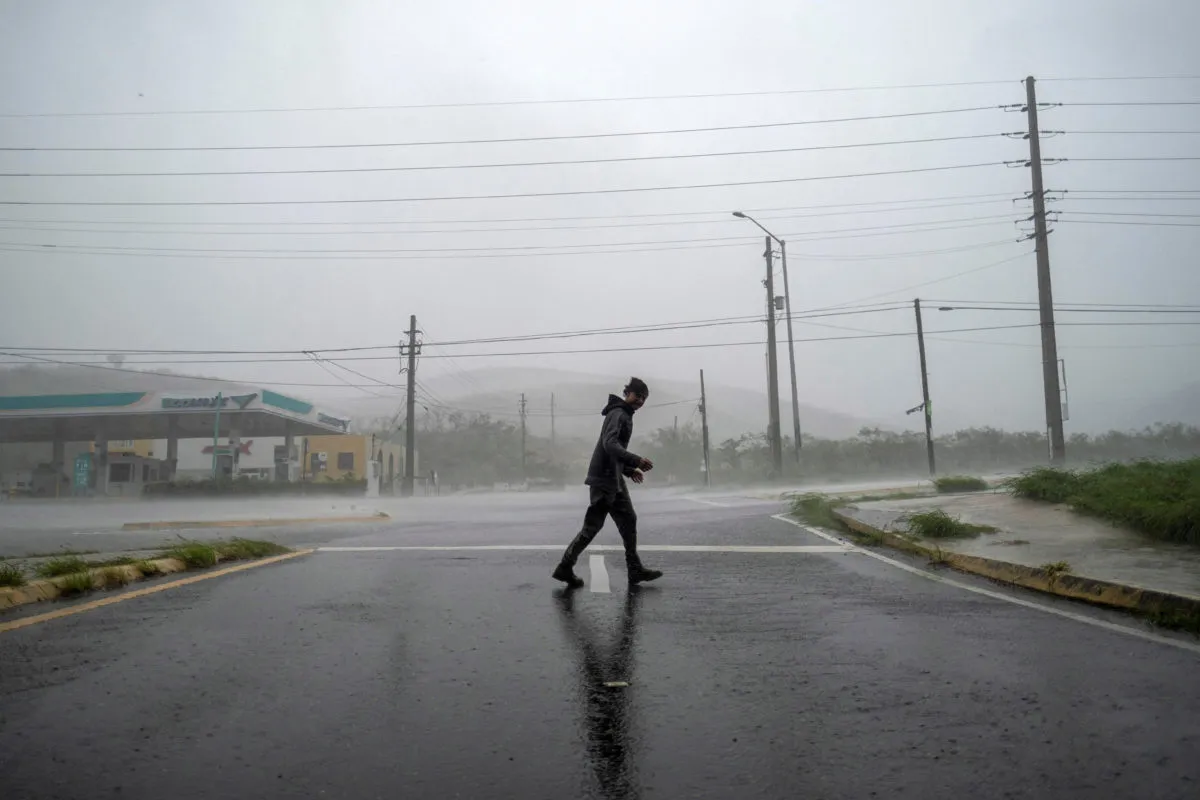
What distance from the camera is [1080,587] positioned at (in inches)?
238

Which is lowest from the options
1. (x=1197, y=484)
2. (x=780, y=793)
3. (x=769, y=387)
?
(x=780, y=793)

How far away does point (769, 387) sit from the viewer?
36.7 metres

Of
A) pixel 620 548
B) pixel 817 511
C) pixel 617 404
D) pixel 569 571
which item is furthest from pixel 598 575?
pixel 817 511

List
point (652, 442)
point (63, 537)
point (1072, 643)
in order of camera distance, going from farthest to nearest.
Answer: point (652, 442), point (63, 537), point (1072, 643)

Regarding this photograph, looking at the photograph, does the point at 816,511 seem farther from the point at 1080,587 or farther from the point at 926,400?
the point at 926,400

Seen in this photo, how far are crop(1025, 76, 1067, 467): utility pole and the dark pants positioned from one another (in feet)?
54.5

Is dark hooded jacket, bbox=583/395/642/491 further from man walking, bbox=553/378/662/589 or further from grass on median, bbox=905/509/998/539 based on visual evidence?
grass on median, bbox=905/509/998/539

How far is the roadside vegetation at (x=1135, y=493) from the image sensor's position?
804 cm

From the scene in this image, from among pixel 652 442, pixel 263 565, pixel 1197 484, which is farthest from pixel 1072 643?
pixel 652 442

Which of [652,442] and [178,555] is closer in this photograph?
[178,555]

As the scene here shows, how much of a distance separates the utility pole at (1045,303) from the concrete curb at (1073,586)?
14.3 m

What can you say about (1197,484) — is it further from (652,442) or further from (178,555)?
(652,442)

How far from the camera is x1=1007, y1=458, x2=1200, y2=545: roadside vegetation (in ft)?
26.4

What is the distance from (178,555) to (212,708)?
17.3 ft
